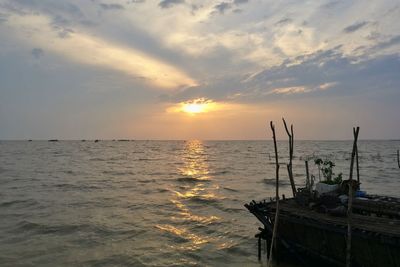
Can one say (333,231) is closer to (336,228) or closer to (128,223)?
(336,228)

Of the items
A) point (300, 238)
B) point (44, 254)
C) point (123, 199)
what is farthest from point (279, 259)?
point (123, 199)

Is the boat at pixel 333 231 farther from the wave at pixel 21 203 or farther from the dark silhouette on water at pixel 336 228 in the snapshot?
the wave at pixel 21 203

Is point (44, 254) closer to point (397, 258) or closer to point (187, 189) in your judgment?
point (397, 258)

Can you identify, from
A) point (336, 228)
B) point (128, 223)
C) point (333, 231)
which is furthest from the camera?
point (128, 223)

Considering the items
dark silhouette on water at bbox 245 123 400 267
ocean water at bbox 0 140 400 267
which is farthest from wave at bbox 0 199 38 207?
dark silhouette on water at bbox 245 123 400 267

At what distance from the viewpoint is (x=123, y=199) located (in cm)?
2795

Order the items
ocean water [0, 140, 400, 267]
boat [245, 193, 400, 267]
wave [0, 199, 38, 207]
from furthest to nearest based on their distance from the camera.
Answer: wave [0, 199, 38, 207], ocean water [0, 140, 400, 267], boat [245, 193, 400, 267]

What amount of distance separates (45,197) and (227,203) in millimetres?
15141

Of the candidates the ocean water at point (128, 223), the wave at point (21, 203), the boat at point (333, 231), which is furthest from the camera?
the wave at point (21, 203)

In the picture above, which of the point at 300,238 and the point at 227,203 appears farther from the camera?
the point at 227,203

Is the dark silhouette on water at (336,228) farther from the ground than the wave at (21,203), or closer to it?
farther from the ground

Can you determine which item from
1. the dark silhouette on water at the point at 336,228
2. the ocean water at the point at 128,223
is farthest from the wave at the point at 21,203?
the dark silhouette on water at the point at 336,228

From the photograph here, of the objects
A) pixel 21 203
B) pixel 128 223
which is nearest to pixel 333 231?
pixel 128 223

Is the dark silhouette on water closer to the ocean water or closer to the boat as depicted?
the boat
